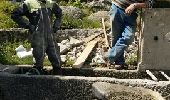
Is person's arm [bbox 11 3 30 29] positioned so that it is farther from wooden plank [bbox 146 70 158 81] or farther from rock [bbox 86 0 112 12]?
rock [bbox 86 0 112 12]

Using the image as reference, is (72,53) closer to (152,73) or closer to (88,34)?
(88,34)

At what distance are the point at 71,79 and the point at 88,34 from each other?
4487mm

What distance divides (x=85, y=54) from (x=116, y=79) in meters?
2.65

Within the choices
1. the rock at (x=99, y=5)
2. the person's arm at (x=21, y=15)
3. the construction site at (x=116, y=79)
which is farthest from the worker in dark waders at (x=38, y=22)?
the rock at (x=99, y=5)

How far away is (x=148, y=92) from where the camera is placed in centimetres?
802

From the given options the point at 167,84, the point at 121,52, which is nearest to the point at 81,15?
the point at 121,52

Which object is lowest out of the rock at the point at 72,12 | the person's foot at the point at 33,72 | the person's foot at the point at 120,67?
the person's foot at the point at 120,67

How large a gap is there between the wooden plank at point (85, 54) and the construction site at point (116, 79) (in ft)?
0.17

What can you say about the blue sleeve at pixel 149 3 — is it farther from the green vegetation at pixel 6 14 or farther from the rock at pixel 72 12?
the rock at pixel 72 12

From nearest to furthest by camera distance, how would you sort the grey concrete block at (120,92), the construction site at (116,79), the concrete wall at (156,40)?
1. the grey concrete block at (120,92)
2. the construction site at (116,79)
3. the concrete wall at (156,40)

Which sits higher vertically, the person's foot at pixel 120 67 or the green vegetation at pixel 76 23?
the green vegetation at pixel 76 23

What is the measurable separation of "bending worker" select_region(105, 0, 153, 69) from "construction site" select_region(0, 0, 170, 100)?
0.20 metres

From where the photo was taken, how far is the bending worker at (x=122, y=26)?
8992 millimetres

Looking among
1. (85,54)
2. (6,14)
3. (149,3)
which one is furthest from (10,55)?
(149,3)
